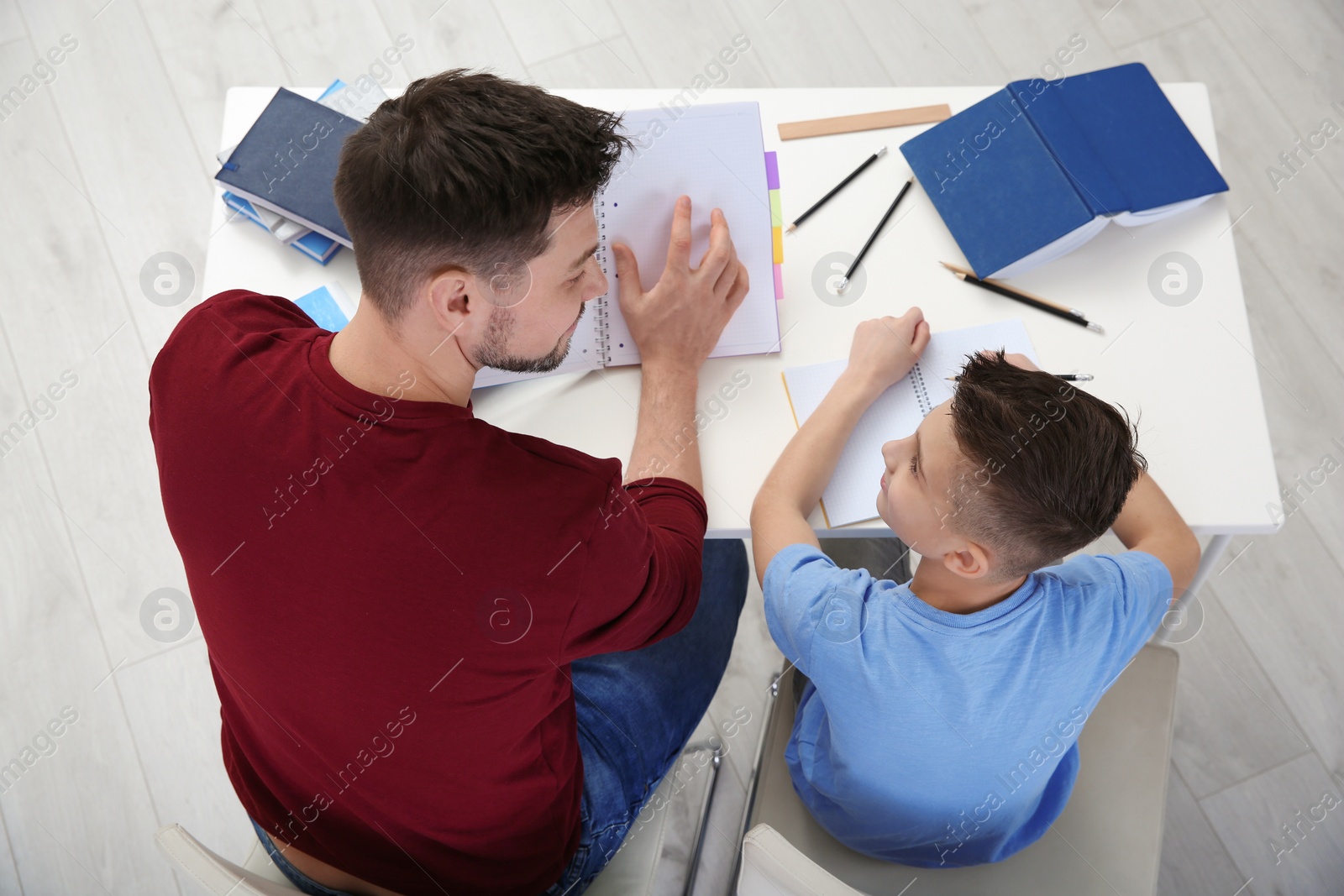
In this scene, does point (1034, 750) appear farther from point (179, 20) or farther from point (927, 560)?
point (179, 20)

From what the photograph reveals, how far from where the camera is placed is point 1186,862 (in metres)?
1.70

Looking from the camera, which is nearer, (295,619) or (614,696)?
(295,619)

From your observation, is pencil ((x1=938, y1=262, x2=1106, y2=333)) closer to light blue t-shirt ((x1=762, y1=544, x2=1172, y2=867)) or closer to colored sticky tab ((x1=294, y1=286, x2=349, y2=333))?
light blue t-shirt ((x1=762, y1=544, x2=1172, y2=867))

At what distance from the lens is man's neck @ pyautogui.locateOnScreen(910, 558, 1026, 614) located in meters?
1.03

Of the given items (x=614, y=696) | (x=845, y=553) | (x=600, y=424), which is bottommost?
(x=845, y=553)

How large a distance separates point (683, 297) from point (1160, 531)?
0.65 metres

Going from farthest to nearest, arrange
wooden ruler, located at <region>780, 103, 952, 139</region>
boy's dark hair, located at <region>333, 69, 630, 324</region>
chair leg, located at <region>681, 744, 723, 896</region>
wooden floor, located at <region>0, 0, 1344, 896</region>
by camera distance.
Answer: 1. wooden floor, located at <region>0, 0, 1344, 896</region>
2. chair leg, located at <region>681, 744, 723, 896</region>
3. wooden ruler, located at <region>780, 103, 952, 139</region>
4. boy's dark hair, located at <region>333, 69, 630, 324</region>

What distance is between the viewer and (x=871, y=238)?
1.31 meters

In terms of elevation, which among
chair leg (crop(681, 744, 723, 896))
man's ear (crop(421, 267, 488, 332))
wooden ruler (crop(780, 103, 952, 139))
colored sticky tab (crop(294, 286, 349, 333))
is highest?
man's ear (crop(421, 267, 488, 332))

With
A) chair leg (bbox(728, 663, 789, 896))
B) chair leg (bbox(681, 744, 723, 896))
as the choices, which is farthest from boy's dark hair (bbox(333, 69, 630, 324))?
chair leg (bbox(681, 744, 723, 896))

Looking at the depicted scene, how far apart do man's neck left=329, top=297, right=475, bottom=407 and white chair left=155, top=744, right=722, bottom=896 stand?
450 millimetres

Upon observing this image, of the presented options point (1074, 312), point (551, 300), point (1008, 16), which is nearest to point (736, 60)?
point (1008, 16)

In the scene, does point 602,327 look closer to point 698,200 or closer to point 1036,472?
point 698,200

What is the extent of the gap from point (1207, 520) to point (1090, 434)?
306mm
